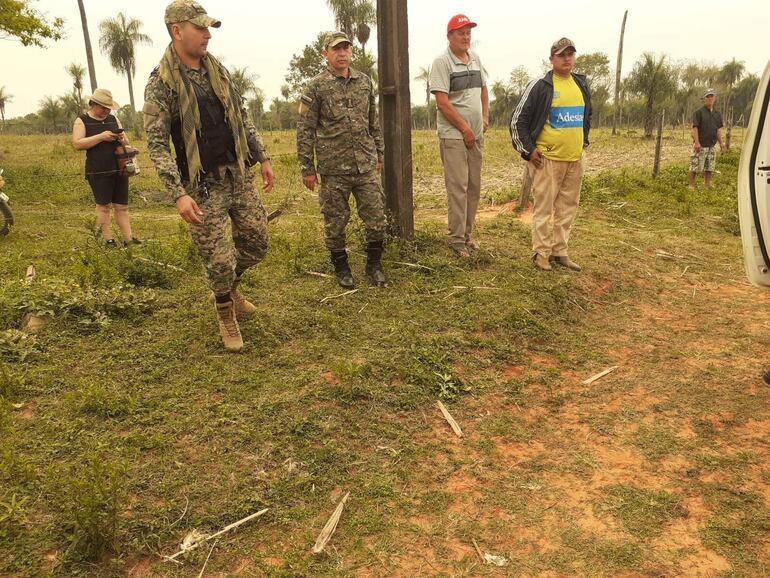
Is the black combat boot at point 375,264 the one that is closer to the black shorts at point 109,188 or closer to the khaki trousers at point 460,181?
the khaki trousers at point 460,181

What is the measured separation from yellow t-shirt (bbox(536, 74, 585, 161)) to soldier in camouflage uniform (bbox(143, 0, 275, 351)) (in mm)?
2695

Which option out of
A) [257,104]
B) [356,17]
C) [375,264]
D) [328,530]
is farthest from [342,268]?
[257,104]

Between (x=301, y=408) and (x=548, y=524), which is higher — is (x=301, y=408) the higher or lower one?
the higher one

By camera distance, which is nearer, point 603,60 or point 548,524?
point 548,524

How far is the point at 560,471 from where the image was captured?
2.82 meters

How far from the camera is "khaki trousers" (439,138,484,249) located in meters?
5.32

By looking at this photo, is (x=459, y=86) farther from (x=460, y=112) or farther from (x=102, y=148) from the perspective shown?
(x=102, y=148)

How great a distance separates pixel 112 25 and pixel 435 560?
129 feet

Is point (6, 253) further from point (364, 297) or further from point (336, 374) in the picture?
point (336, 374)

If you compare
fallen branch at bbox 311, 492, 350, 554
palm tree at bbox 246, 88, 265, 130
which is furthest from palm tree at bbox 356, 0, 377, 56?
fallen branch at bbox 311, 492, 350, 554

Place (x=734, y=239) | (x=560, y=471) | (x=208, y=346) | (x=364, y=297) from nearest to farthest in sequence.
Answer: (x=560, y=471)
(x=208, y=346)
(x=364, y=297)
(x=734, y=239)

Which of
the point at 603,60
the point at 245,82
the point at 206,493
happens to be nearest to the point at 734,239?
the point at 206,493

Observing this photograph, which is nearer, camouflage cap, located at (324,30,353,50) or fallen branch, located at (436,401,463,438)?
fallen branch, located at (436,401,463,438)

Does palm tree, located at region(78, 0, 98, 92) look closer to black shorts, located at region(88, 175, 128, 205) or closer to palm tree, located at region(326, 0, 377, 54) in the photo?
palm tree, located at region(326, 0, 377, 54)
